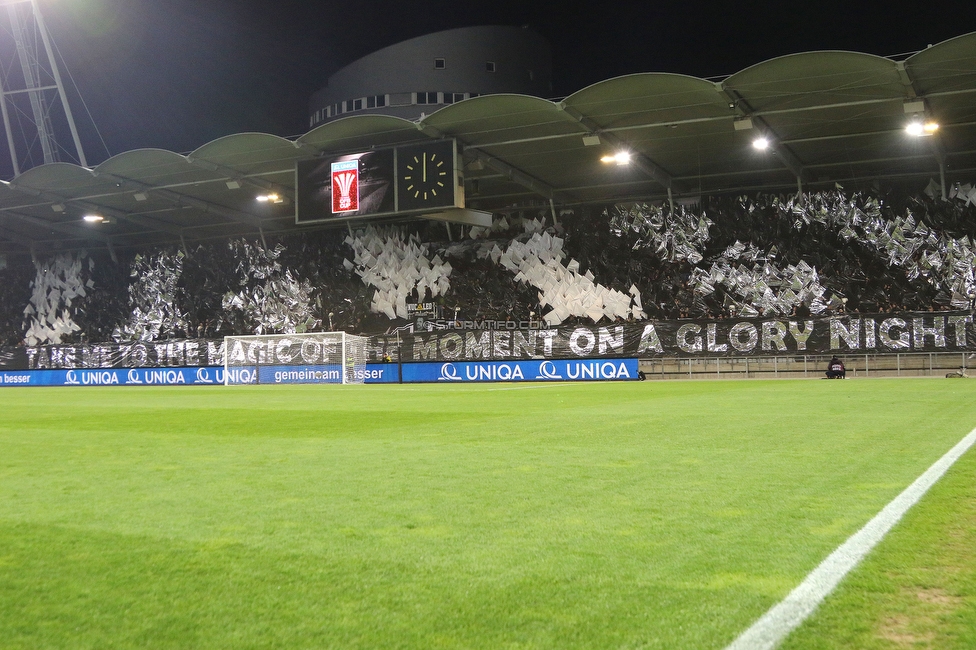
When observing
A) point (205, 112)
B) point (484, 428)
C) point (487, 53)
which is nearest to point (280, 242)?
point (205, 112)

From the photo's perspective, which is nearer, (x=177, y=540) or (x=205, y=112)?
(x=177, y=540)

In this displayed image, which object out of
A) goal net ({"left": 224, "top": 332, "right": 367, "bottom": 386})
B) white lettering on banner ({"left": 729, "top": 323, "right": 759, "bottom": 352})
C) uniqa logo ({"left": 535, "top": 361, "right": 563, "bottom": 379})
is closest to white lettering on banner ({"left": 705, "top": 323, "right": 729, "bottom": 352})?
white lettering on banner ({"left": 729, "top": 323, "right": 759, "bottom": 352})

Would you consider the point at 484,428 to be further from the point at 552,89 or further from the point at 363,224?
the point at 552,89

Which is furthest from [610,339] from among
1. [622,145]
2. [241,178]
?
[241,178]

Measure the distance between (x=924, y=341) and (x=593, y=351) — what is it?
1273 centimetres

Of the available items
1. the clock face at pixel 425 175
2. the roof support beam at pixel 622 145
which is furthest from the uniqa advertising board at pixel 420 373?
the roof support beam at pixel 622 145

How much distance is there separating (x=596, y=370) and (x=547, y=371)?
2.15m

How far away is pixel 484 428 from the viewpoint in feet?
35.0

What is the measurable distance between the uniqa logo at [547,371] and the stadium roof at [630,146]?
338 inches

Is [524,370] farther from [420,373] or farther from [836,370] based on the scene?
[836,370]

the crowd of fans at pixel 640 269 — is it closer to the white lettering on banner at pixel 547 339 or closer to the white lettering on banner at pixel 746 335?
the white lettering on banner at pixel 746 335

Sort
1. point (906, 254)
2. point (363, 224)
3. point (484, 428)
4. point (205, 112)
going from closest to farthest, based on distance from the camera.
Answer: point (484, 428) < point (906, 254) < point (363, 224) < point (205, 112)

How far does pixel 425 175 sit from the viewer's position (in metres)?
31.6

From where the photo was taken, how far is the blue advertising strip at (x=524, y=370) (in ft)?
112
